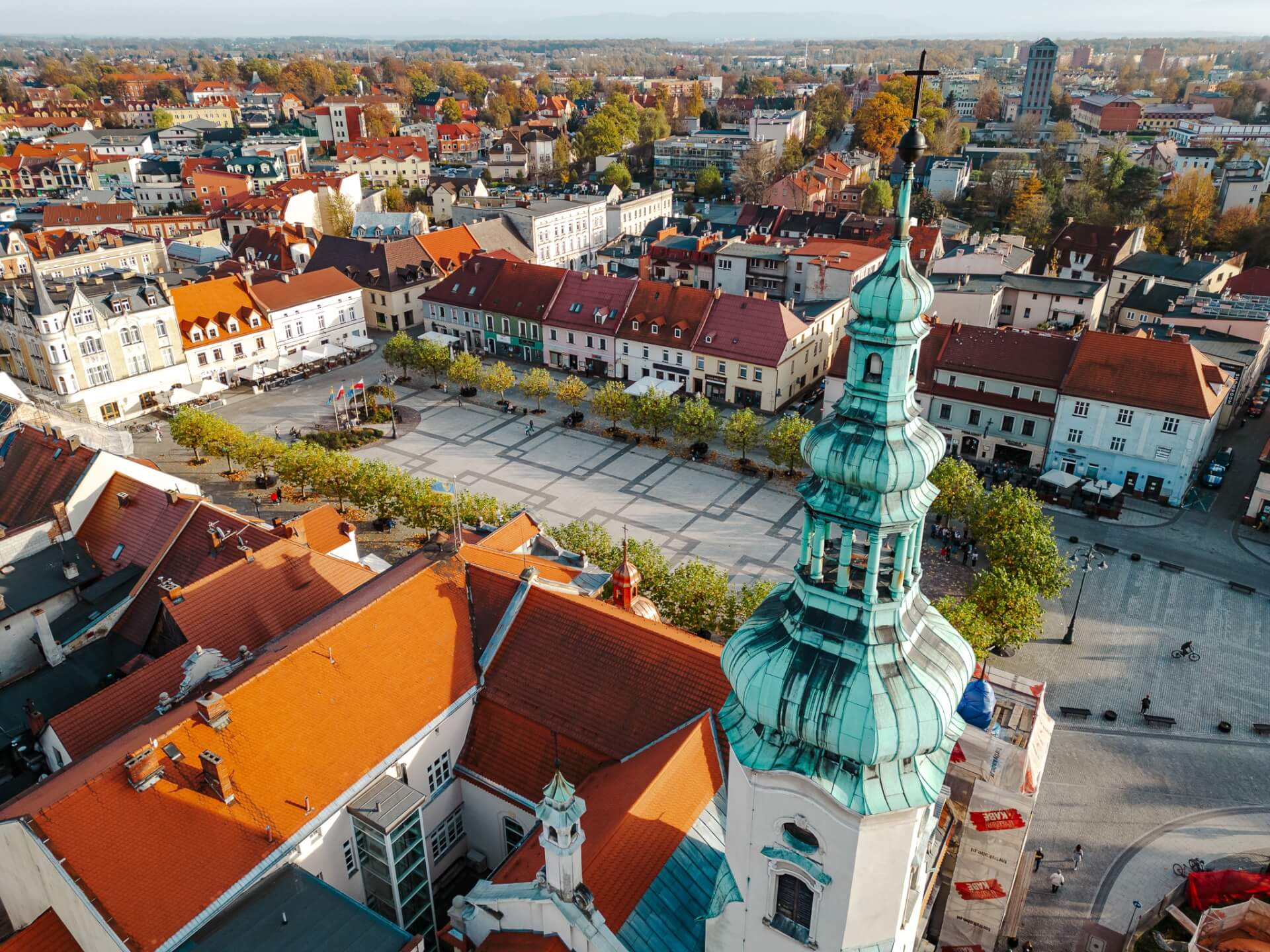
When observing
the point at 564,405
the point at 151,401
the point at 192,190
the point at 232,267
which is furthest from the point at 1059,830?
the point at 192,190

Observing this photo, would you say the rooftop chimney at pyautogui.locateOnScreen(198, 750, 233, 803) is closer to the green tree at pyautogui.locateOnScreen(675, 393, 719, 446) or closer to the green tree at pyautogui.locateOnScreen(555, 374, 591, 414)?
the green tree at pyautogui.locateOnScreen(675, 393, 719, 446)

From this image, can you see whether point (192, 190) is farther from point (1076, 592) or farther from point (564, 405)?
point (1076, 592)

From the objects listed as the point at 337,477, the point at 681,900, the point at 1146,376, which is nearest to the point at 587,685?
the point at 681,900

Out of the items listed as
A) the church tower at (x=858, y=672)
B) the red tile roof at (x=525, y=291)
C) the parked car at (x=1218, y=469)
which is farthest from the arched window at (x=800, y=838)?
the red tile roof at (x=525, y=291)

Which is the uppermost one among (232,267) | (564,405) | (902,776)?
(902,776)

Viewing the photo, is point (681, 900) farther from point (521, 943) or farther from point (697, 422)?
point (697, 422)

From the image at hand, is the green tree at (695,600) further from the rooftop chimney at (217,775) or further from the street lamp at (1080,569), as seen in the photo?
the rooftop chimney at (217,775)

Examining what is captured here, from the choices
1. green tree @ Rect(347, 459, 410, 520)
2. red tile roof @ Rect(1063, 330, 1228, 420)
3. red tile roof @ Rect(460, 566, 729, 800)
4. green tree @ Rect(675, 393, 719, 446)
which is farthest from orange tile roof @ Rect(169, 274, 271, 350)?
red tile roof @ Rect(1063, 330, 1228, 420)
